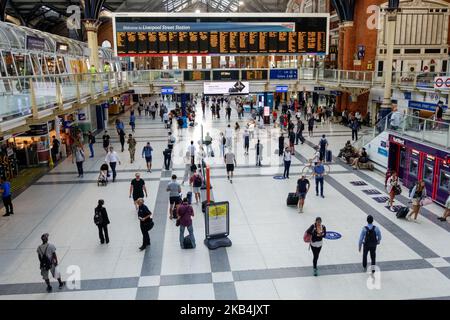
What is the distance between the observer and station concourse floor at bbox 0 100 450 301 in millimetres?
9000

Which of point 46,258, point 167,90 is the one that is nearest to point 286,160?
point 46,258

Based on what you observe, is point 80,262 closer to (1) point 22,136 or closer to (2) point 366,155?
(1) point 22,136

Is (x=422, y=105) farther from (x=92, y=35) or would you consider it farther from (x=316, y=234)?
(x=92, y=35)

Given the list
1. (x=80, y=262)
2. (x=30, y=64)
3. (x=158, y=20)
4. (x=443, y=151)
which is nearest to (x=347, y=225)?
(x=443, y=151)

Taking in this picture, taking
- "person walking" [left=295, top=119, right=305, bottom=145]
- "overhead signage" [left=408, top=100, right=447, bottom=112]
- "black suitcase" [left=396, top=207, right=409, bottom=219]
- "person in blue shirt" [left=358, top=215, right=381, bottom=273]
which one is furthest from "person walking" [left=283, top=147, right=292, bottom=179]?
"overhead signage" [left=408, top=100, right=447, bottom=112]

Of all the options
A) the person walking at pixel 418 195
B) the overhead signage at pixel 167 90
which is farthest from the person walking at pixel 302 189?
the overhead signage at pixel 167 90

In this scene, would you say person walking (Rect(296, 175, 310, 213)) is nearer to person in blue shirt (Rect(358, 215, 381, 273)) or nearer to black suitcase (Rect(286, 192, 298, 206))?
black suitcase (Rect(286, 192, 298, 206))

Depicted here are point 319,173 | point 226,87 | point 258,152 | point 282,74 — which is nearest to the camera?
point 319,173

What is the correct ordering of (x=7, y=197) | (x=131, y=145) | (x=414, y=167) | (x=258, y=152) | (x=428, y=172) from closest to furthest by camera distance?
(x=7, y=197), (x=428, y=172), (x=414, y=167), (x=258, y=152), (x=131, y=145)

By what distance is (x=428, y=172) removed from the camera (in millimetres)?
15250

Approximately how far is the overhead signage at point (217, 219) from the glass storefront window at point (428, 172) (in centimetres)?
835

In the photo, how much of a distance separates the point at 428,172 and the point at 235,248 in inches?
336

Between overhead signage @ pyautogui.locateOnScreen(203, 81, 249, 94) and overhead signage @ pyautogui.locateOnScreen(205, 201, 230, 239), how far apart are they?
1913 cm
